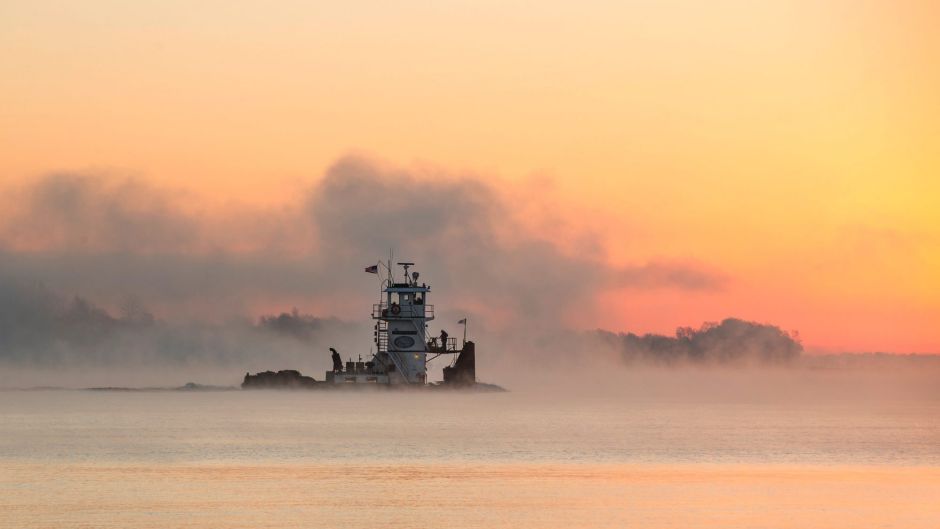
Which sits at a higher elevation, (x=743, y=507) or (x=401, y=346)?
(x=401, y=346)

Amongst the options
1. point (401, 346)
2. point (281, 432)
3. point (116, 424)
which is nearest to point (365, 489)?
point (281, 432)

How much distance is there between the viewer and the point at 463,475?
60.5 meters

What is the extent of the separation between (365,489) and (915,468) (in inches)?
1163

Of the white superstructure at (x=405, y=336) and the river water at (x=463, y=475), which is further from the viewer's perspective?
the white superstructure at (x=405, y=336)

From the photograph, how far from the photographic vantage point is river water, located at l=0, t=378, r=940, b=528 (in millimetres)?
45688

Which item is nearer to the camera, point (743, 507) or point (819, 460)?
point (743, 507)

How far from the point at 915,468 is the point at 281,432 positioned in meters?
46.6

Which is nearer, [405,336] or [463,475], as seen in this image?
[463,475]

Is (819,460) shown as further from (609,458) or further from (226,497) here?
(226,497)

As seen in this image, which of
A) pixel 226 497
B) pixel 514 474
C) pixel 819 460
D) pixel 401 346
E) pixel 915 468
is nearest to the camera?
pixel 226 497

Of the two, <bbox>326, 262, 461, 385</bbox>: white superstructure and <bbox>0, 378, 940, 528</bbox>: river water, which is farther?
<bbox>326, 262, 461, 385</bbox>: white superstructure

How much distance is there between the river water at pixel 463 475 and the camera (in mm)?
45688

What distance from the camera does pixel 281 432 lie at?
9662 centimetres

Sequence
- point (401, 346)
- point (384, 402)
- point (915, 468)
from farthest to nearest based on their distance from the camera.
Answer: point (384, 402) < point (401, 346) < point (915, 468)
